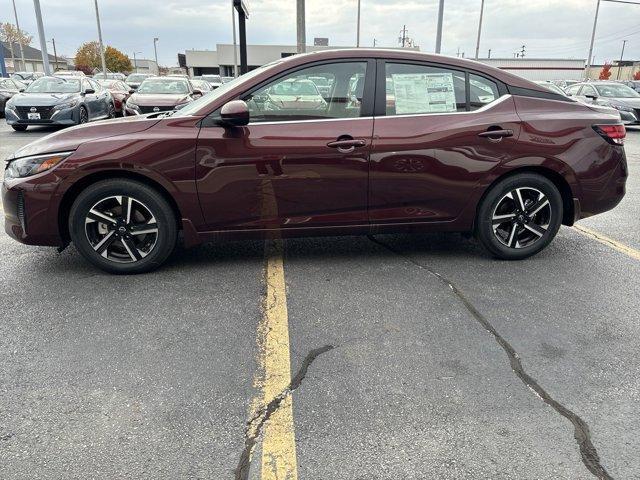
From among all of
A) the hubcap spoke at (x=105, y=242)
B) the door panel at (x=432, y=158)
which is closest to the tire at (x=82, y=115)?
the hubcap spoke at (x=105, y=242)

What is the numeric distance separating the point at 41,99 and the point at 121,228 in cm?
1127

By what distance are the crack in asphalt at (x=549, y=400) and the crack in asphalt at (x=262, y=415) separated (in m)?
1.02

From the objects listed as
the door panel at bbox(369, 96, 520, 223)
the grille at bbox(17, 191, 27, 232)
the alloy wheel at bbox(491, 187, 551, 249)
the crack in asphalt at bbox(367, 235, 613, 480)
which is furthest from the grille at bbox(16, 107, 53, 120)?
the crack in asphalt at bbox(367, 235, 613, 480)

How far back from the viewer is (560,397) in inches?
99.4

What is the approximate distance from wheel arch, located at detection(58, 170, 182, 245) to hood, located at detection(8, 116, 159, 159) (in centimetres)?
26

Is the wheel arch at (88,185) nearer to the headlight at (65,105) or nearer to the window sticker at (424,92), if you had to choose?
the window sticker at (424,92)

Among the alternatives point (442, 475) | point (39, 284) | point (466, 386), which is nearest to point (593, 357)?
point (466, 386)

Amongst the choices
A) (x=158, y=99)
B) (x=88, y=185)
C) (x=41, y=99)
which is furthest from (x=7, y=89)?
(x=88, y=185)

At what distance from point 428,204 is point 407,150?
50 cm

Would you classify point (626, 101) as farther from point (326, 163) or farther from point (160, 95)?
point (326, 163)

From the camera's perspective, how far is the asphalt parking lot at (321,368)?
6.96 ft

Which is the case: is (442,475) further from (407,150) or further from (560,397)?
(407,150)

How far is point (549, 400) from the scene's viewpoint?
2502 mm

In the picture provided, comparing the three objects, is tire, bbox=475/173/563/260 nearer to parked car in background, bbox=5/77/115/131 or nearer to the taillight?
the taillight
